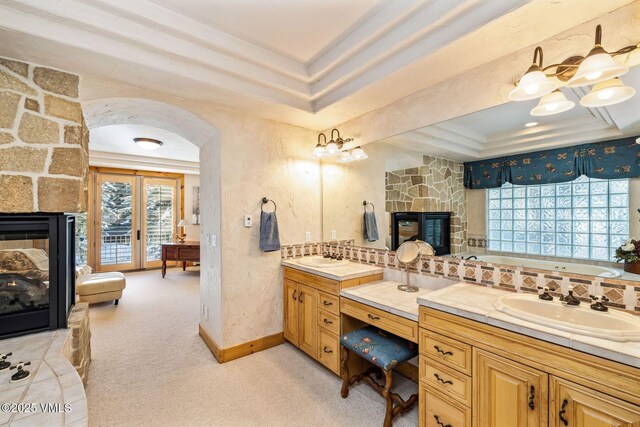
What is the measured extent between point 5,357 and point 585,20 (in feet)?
12.0

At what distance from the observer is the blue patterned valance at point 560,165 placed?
1409mm

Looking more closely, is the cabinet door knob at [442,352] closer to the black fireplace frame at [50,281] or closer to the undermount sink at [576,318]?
the undermount sink at [576,318]

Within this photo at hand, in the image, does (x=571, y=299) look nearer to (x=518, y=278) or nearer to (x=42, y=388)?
(x=518, y=278)

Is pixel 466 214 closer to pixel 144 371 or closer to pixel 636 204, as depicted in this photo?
pixel 636 204

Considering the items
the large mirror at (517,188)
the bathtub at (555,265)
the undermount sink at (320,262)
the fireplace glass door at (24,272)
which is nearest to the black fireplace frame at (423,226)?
the large mirror at (517,188)

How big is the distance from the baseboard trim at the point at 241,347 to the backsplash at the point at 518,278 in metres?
1.31

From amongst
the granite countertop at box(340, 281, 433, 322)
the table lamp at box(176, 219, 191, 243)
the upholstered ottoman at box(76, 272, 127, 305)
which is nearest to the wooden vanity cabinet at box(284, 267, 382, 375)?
the granite countertop at box(340, 281, 433, 322)

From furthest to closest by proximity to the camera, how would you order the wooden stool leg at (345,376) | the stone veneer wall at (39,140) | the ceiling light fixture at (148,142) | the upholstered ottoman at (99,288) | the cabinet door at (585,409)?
the ceiling light fixture at (148,142) < the upholstered ottoman at (99,288) < the wooden stool leg at (345,376) < the stone veneer wall at (39,140) < the cabinet door at (585,409)

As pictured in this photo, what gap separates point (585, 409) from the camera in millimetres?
1089

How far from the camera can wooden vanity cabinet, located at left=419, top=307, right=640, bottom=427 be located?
3.41 ft

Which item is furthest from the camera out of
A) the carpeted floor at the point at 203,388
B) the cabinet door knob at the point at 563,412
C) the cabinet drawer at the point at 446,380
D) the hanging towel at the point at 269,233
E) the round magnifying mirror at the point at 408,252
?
the hanging towel at the point at 269,233

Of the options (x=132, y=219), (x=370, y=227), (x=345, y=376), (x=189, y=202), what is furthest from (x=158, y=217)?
(x=345, y=376)

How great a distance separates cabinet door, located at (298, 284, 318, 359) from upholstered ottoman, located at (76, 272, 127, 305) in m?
3.33

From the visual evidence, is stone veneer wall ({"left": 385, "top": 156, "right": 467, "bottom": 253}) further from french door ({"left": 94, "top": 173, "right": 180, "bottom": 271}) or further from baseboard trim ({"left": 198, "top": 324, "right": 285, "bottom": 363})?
french door ({"left": 94, "top": 173, "right": 180, "bottom": 271})
